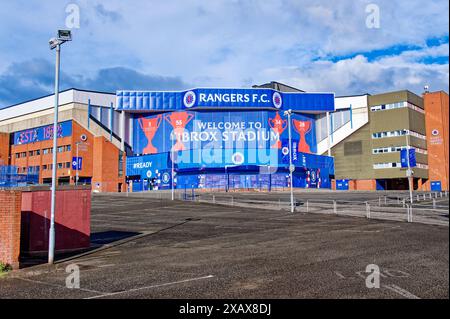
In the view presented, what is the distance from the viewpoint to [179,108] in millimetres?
81688

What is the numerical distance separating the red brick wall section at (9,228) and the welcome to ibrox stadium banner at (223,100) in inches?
2630

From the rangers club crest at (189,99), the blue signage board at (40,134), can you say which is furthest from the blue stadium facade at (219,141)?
the blue signage board at (40,134)

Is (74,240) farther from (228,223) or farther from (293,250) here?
(228,223)

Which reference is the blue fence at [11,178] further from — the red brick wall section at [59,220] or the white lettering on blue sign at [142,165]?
the white lettering on blue sign at [142,165]

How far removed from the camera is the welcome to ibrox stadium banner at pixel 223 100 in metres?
78.9

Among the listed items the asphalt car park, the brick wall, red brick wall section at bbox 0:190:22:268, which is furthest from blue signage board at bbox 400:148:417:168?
the brick wall

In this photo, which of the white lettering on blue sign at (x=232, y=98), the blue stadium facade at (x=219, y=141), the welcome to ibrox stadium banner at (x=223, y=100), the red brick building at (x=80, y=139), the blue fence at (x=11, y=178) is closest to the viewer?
the blue fence at (x=11, y=178)

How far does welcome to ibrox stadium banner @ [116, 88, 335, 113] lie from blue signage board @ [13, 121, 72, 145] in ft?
34.5

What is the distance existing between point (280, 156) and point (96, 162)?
3477cm

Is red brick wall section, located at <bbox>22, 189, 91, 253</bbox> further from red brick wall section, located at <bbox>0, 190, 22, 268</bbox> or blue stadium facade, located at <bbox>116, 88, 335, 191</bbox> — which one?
blue stadium facade, located at <bbox>116, 88, 335, 191</bbox>

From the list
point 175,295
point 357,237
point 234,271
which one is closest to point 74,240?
point 234,271

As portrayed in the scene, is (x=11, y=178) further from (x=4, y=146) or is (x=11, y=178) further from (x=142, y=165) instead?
(x=4, y=146)

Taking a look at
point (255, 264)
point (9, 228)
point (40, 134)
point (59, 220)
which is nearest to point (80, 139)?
point (40, 134)

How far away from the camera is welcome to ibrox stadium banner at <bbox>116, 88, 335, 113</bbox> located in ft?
259
